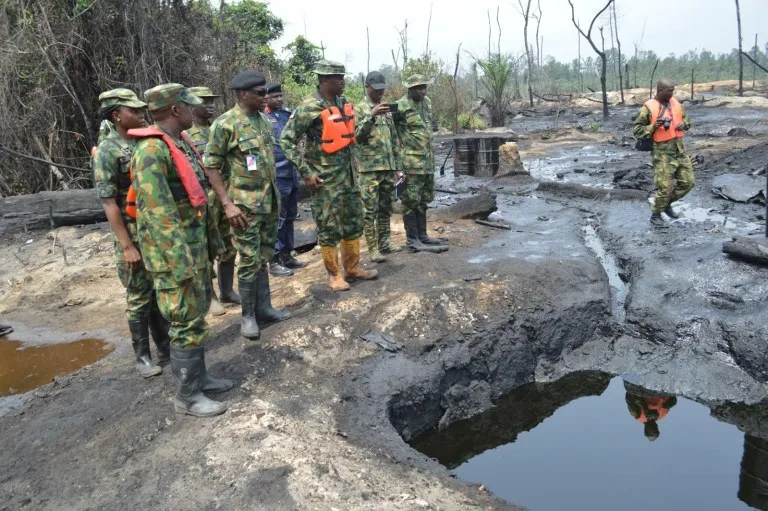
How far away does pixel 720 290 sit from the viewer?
4961 mm

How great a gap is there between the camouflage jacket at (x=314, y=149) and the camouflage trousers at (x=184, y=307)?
1.62 meters

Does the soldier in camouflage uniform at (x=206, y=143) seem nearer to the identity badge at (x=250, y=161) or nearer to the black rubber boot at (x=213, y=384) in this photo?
the identity badge at (x=250, y=161)

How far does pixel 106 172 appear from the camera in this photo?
3539 mm

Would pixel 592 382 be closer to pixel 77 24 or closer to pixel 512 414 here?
pixel 512 414

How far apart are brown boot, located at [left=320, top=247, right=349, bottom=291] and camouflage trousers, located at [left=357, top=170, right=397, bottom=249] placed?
0.56 meters

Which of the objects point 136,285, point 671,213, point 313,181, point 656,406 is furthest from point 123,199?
point 671,213

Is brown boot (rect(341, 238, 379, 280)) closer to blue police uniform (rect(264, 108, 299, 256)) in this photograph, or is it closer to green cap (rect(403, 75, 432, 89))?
blue police uniform (rect(264, 108, 299, 256))

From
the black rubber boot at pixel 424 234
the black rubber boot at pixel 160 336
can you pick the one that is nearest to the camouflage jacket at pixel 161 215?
the black rubber boot at pixel 160 336

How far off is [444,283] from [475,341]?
2.36 feet

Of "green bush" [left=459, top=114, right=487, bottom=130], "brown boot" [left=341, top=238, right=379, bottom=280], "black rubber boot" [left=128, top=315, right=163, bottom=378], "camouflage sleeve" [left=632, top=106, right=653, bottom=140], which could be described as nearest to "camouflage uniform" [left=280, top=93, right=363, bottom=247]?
"brown boot" [left=341, top=238, right=379, bottom=280]

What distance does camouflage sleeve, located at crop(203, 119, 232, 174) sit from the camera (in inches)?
156

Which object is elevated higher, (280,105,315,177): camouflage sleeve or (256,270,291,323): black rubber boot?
(280,105,315,177): camouflage sleeve

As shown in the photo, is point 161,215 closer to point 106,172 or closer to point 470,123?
point 106,172

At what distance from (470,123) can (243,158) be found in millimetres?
18045
